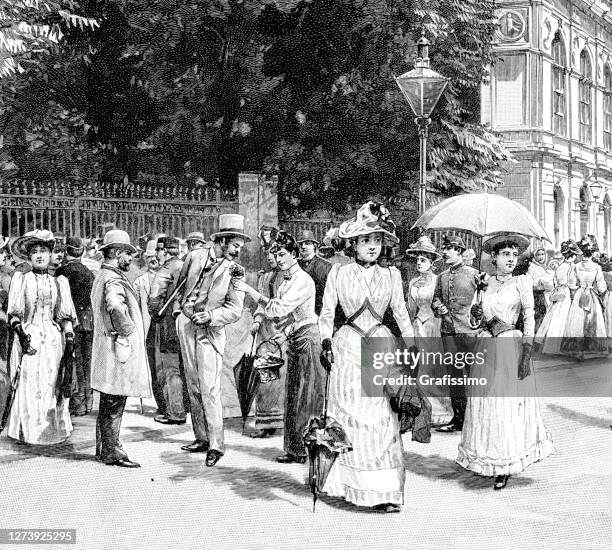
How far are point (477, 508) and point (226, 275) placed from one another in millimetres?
2713

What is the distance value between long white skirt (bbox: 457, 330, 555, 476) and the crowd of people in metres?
0.01

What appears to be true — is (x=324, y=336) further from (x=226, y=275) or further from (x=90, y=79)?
(x=90, y=79)

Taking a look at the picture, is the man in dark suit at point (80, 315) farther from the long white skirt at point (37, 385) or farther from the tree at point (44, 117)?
the tree at point (44, 117)

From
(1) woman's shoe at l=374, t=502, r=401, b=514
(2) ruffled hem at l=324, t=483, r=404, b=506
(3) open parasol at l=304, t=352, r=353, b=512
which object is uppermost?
(3) open parasol at l=304, t=352, r=353, b=512

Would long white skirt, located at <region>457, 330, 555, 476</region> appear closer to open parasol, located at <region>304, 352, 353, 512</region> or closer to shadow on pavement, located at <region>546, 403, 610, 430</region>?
open parasol, located at <region>304, 352, 353, 512</region>

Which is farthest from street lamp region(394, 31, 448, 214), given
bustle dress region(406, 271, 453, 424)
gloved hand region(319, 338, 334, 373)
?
gloved hand region(319, 338, 334, 373)

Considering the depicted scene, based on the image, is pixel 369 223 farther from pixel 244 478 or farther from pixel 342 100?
pixel 342 100

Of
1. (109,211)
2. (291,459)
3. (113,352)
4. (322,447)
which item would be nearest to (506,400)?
(322,447)

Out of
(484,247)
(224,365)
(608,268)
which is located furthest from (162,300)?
(608,268)

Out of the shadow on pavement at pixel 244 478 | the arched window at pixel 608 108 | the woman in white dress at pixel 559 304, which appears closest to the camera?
the shadow on pavement at pixel 244 478

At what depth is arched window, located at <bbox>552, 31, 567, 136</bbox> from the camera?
101 feet

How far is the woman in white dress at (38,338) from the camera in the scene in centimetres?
823

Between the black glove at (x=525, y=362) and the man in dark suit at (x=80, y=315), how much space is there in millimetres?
4590

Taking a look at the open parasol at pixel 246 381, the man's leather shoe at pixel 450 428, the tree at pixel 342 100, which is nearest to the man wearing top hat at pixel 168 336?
the open parasol at pixel 246 381
